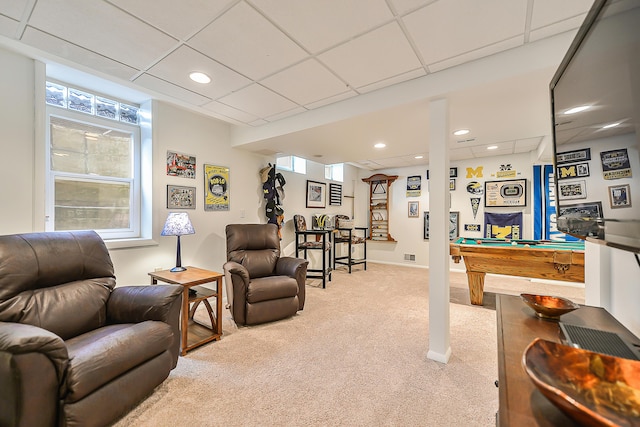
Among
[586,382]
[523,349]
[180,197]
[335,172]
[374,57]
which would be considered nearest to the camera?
[586,382]

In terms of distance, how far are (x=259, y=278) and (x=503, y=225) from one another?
15.2ft

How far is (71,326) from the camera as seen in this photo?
5.45 ft

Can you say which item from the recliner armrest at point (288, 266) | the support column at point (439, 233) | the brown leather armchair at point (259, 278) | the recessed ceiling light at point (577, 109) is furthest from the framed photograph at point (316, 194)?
the recessed ceiling light at point (577, 109)

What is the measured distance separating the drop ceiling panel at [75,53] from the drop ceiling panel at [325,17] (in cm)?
140

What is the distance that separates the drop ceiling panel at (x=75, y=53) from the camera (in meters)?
1.72

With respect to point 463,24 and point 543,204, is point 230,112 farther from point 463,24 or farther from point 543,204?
point 543,204

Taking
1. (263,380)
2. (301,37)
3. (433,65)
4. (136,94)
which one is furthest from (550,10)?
(136,94)

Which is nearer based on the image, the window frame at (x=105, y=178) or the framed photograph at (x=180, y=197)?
the window frame at (x=105, y=178)

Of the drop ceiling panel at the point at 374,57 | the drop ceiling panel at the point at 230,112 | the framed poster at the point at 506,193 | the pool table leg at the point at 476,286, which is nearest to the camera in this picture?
the drop ceiling panel at the point at 374,57

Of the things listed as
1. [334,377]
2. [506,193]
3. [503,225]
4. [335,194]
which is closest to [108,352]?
[334,377]

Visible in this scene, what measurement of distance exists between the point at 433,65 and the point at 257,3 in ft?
4.36

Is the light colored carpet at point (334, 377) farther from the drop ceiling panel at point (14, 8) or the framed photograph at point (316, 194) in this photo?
the framed photograph at point (316, 194)

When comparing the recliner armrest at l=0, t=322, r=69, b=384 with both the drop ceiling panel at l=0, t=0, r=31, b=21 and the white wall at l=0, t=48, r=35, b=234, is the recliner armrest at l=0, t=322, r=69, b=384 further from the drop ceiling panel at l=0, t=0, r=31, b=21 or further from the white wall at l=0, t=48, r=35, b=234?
the drop ceiling panel at l=0, t=0, r=31, b=21

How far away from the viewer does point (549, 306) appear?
1.15 m
